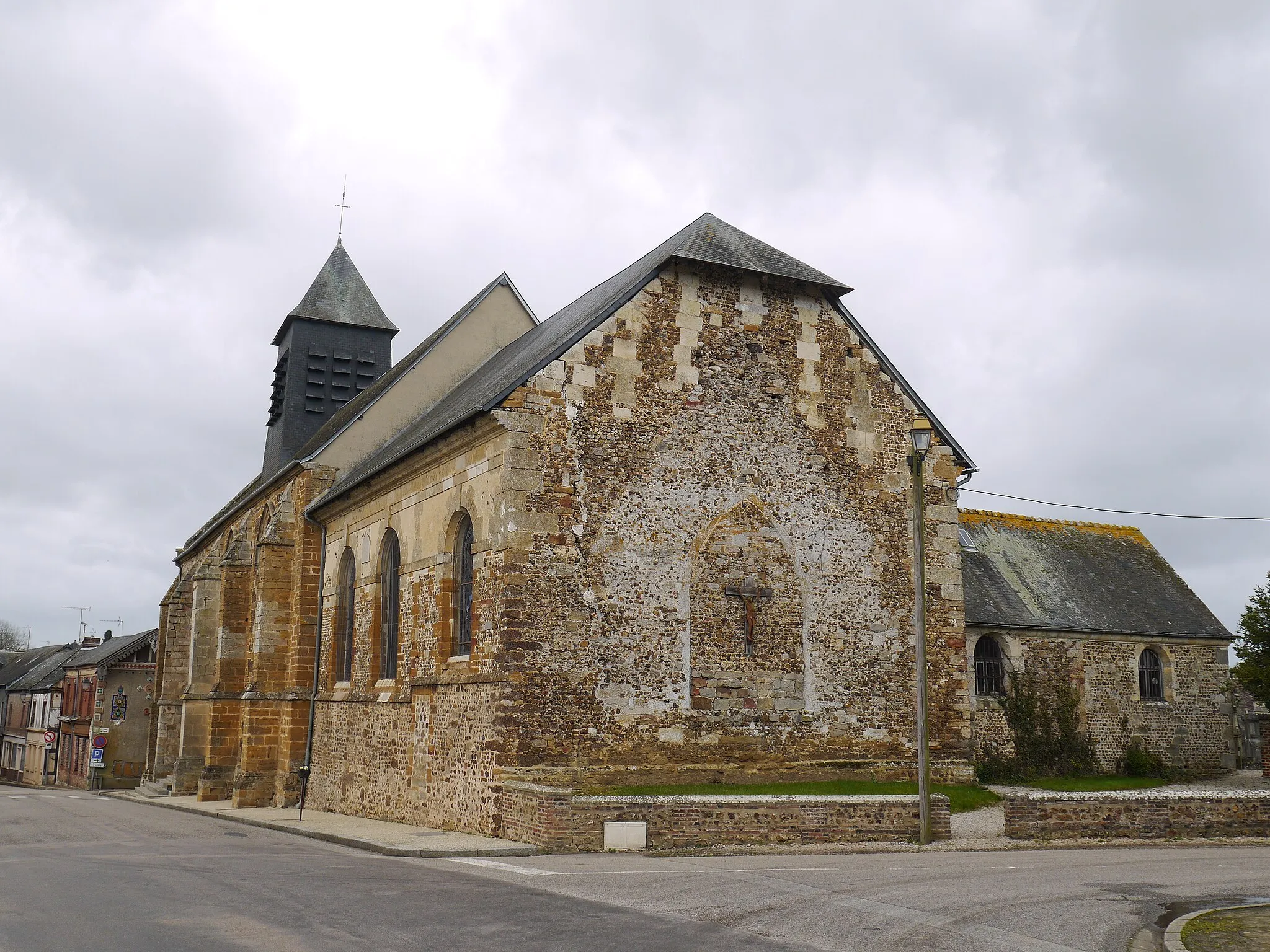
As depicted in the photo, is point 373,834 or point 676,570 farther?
point 676,570

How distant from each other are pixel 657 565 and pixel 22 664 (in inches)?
2522

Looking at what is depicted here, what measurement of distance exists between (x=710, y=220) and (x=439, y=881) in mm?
11449

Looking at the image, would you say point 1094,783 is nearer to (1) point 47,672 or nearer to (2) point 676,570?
(2) point 676,570

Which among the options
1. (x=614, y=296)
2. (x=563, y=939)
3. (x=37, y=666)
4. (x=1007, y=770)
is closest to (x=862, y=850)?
(x=563, y=939)

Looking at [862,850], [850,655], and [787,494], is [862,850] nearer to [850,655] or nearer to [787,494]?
[850,655]

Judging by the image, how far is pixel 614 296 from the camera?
52.9 feet

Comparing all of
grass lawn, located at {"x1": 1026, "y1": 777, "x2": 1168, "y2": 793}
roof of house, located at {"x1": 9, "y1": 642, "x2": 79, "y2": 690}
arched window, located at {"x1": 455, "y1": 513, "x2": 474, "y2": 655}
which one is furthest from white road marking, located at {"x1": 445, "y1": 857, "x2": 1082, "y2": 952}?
roof of house, located at {"x1": 9, "y1": 642, "x2": 79, "y2": 690}

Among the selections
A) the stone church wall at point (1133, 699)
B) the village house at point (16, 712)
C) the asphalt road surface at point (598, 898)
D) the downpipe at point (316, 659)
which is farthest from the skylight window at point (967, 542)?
the village house at point (16, 712)

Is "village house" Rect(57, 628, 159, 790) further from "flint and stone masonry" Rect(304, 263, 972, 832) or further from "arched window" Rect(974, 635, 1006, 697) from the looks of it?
Result: "arched window" Rect(974, 635, 1006, 697)

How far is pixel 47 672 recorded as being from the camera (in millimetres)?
58031

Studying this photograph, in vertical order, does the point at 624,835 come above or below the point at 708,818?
below

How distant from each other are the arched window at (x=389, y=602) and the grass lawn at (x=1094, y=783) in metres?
12.7

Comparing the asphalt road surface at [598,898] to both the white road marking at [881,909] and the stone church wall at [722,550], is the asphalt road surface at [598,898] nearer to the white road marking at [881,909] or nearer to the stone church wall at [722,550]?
the white road marking at [881,909]

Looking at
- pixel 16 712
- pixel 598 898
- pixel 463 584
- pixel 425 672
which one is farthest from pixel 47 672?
pixel 598 898
